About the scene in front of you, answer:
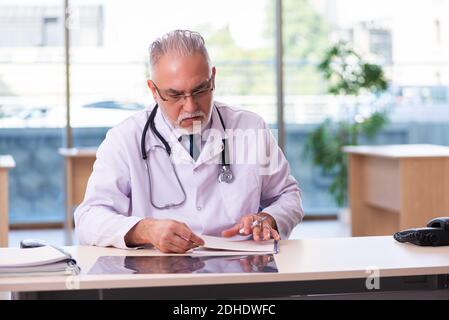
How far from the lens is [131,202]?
2.33 meters

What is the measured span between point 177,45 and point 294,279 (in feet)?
2.73

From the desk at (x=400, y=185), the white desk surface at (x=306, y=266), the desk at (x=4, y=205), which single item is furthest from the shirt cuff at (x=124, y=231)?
the desk at (x=400, y=185)

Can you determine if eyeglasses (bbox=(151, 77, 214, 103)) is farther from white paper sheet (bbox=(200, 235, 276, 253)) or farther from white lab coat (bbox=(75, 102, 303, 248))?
white paper sheet (bbox=(200, 235, 276, 253))

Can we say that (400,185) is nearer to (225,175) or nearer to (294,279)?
(225,175)

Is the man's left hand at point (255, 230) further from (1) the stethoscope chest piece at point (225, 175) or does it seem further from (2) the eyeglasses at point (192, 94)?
(2) the eyeglasses at point (192, 94)

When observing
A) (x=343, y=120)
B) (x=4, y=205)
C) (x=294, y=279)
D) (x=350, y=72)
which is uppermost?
(x=350, y=72)

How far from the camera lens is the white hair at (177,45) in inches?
87.7

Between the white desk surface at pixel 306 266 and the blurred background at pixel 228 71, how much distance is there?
184 inches

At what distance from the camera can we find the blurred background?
21.6 feet

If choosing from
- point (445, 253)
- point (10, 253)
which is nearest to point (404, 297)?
point (445, 253)

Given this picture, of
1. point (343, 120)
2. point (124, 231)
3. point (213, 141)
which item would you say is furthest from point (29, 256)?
point (343, 120)

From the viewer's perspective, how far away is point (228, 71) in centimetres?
683
